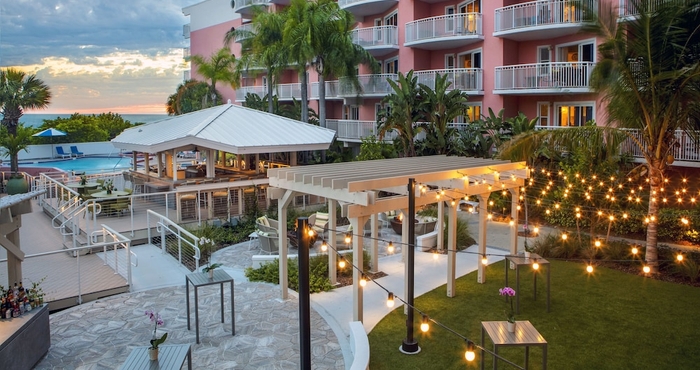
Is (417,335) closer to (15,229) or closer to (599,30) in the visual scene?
(15,229)

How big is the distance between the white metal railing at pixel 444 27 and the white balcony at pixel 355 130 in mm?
4739

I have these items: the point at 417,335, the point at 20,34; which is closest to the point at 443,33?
the point at 417,335

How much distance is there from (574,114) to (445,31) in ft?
23.7

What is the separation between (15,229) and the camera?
29.3 ft

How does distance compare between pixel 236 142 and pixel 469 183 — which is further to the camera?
pixel 236 142

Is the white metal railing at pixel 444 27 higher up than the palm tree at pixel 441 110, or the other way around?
the white metal railing at pixel 444 27

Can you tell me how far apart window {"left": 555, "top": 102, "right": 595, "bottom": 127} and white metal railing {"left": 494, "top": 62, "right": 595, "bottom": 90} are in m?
1.63

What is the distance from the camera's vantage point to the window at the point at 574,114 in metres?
22.0

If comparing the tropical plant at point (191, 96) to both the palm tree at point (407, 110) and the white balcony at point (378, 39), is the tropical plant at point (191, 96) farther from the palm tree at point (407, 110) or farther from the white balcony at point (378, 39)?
the palm tree at point (407, 110)

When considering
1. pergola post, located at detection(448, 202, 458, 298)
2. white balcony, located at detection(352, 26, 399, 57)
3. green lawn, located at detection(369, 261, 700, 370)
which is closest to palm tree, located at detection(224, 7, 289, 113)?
white balcony, located at detection(352, 26, 399, 57)

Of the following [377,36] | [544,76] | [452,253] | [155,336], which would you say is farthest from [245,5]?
[155,336]

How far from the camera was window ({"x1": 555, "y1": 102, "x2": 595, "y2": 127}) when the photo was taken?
72.1 feet

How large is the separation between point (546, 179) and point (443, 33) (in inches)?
406

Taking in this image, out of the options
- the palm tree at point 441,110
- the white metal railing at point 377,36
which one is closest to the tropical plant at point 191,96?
the white metal railing at point 377,36
